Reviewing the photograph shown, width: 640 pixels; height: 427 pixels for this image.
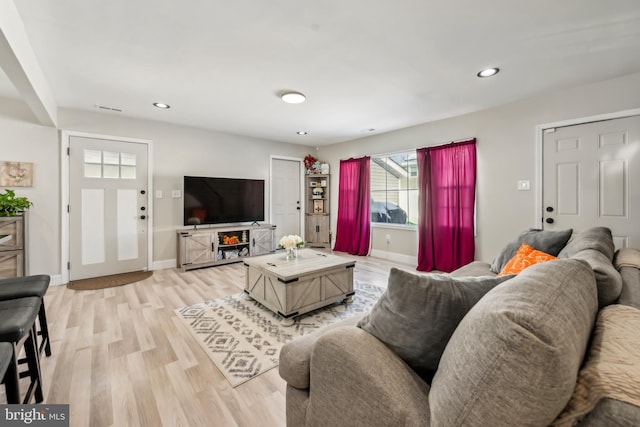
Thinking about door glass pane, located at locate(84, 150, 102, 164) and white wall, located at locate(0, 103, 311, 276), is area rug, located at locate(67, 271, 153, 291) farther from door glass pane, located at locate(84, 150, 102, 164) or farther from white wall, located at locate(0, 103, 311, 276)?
door glass pane, located at locate(84, 150, 102, 164)

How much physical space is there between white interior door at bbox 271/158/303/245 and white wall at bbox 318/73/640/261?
279 cm

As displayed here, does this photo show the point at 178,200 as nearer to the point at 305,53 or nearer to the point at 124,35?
the point at 124,35

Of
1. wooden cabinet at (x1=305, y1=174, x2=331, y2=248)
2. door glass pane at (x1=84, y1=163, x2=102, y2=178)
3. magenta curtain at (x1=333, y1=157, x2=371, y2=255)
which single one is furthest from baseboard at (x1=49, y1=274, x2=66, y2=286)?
magenta curtain at (x1=333, y1=157, x2=371, y2=255)

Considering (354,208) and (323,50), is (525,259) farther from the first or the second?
(354,208)

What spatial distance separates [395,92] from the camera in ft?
10.3

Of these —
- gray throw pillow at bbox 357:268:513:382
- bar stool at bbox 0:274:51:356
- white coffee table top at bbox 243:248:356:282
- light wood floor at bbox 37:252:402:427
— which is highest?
gray throw pillow at bbox 357:268:513:382

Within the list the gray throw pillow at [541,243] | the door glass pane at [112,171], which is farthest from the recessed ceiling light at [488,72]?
the door glass pane at [112,171]

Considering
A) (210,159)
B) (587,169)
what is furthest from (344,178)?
(587,169)

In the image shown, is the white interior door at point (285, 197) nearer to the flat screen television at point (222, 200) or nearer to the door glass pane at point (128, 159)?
the flat screen television at point (222, 200)

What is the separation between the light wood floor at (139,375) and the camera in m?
1.46

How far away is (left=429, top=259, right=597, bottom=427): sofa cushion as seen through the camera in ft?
1.78

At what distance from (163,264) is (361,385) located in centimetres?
437

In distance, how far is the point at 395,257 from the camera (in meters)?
4.93

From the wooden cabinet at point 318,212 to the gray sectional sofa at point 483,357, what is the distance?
4.90 m
